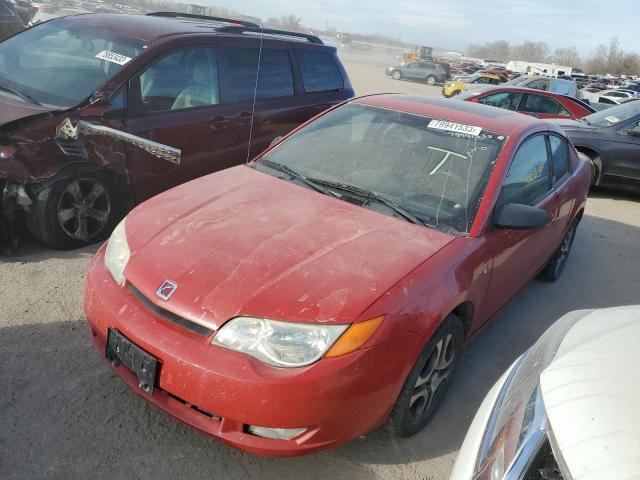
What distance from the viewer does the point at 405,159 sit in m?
3.27

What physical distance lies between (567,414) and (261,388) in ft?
3.41

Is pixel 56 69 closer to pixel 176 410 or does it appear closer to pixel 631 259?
pixel 176 410

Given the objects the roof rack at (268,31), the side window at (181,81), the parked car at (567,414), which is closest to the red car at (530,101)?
the roof rack at (268,31)

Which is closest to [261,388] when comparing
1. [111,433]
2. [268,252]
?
[268,252]

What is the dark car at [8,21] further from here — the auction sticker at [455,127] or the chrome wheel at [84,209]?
the auction sticker at [455,127]

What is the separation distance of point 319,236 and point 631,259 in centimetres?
449

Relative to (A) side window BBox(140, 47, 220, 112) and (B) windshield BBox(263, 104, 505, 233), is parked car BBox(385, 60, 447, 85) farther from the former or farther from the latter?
(B) windshield BBox(263, 104, 505, 233)

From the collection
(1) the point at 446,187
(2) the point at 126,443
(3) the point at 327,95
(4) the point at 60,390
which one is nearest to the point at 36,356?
(4) the point at 60,390

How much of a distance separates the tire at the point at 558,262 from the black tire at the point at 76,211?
3608 millimetres

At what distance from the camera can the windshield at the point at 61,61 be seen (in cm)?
409

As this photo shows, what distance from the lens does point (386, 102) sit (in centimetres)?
378

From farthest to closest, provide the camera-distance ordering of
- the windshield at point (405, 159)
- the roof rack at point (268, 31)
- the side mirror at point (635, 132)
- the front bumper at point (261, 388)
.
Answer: the side mirror at point (635, 132) < the roof rack at point (268, 31) < the windshield at point (405, 159) < the front bumper at point (261, 388)

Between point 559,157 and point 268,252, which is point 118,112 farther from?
point 559,157

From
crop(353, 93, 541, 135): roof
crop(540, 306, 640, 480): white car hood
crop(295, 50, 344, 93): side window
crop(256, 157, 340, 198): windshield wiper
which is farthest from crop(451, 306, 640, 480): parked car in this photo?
crop(295, 50, 344, 93): side window
